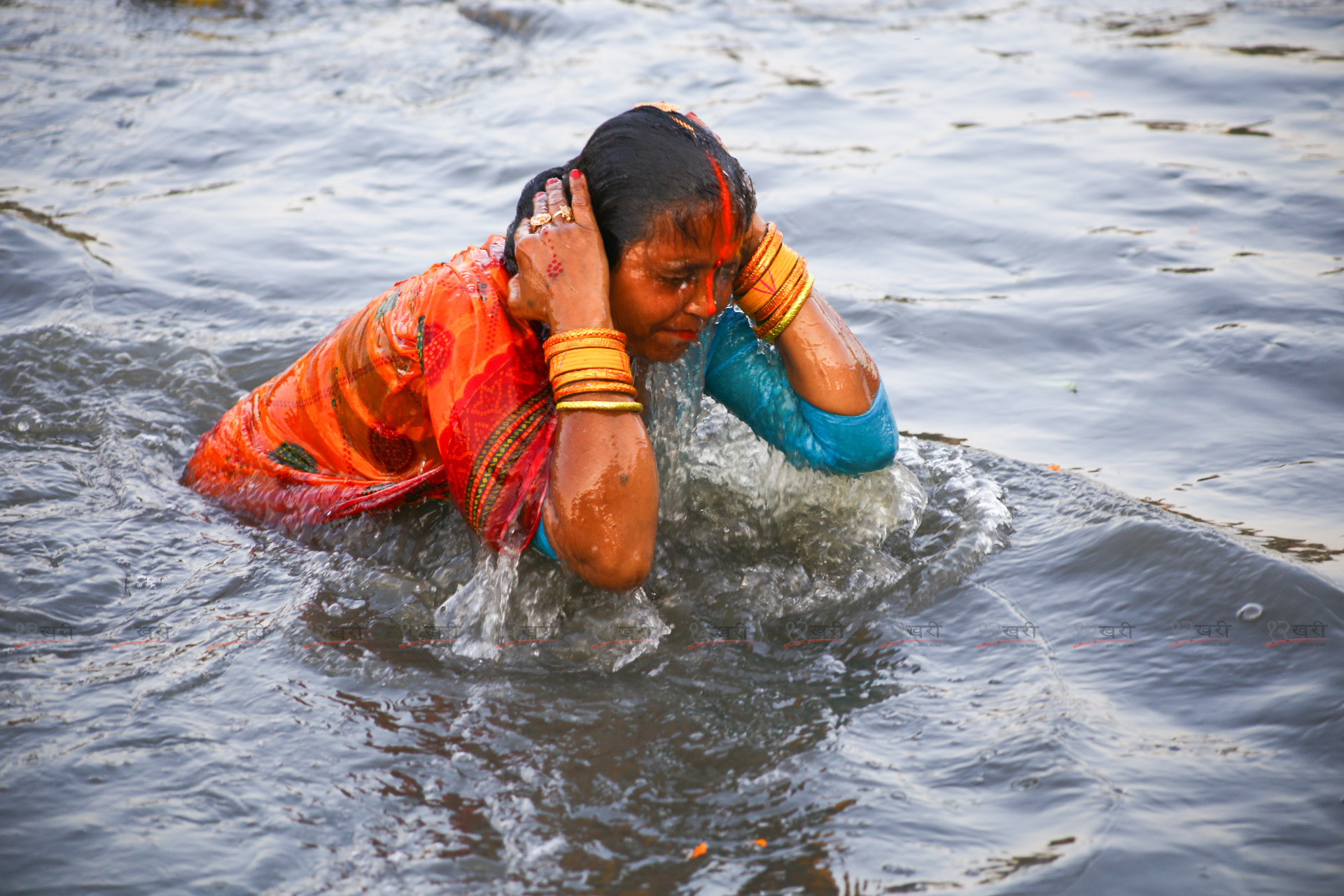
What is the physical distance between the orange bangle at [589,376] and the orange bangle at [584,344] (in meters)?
0.05

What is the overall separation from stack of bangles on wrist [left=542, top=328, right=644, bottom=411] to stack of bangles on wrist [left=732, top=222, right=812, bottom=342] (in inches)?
20.2

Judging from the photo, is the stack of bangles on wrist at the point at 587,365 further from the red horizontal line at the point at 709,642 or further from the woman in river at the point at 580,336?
the red horizontal line at the point at 709,642

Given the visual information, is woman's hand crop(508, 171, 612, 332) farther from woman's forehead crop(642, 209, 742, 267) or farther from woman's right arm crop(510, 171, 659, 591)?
woman's forehead crop(642, 209, 742, 267)

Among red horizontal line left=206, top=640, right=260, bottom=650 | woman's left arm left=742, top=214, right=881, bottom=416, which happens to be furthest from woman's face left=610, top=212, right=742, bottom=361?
red horizontal line left=206, top=640, right=260, bottom=650

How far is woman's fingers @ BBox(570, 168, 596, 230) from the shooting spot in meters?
2.26

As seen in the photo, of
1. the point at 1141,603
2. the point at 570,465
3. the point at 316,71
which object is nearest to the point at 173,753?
the point at 570,465

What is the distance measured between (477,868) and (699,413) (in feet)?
4.80

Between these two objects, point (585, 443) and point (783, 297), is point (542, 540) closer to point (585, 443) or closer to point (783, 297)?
point (585, 443)

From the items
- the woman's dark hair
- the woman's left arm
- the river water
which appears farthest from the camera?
the woman's left arm

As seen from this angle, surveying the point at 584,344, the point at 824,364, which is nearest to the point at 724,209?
the point at 584,344

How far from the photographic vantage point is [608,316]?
2.28m

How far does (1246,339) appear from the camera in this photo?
428 centimetres

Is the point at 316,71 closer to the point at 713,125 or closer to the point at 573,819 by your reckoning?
the point at 713,125

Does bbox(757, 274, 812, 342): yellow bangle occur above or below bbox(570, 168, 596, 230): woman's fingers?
below
